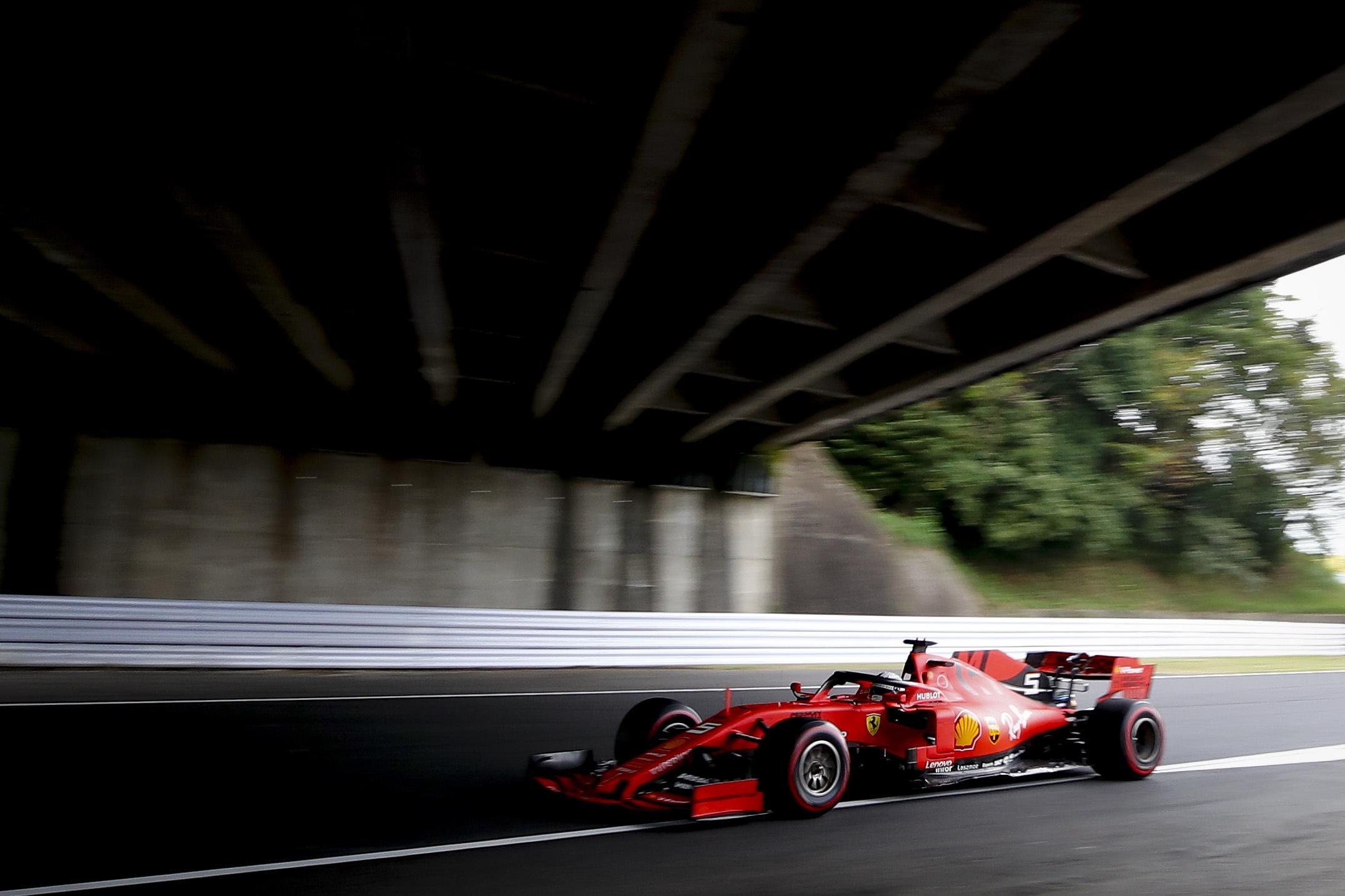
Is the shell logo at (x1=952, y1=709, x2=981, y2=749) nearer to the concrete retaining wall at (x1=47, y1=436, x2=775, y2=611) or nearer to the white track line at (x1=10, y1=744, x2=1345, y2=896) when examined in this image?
the white track line at (x1=10, y1=744, x2=1345, y2=896)

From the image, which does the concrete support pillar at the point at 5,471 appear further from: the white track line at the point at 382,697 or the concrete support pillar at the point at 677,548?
the concrete support pillar at the point at 677,548

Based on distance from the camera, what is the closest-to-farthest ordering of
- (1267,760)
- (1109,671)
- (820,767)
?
(820,767) → (1109,671) → (1267,760)

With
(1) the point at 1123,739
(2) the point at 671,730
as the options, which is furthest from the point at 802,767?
(1) the point at 1123,739

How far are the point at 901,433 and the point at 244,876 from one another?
69.9 feet

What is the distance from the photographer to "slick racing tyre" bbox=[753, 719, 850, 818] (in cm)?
584

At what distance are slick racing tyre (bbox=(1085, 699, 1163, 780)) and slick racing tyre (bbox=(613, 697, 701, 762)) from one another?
331 cm

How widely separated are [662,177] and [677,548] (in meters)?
11.7

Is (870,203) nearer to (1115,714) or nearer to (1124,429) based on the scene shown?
(1115,714)

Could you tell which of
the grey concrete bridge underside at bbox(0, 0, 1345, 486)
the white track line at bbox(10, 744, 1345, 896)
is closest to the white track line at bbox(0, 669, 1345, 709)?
the grey concrete bridge underside at bbox(0, 0, 1345, 486)

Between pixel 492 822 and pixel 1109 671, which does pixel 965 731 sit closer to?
pixel 1109 671

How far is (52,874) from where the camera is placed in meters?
4.42

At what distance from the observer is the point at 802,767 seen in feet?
19.5

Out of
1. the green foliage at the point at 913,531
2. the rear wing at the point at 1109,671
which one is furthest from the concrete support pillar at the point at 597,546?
the rear wing at the point at 1109,671

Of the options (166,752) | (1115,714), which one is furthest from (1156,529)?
(166,752)
